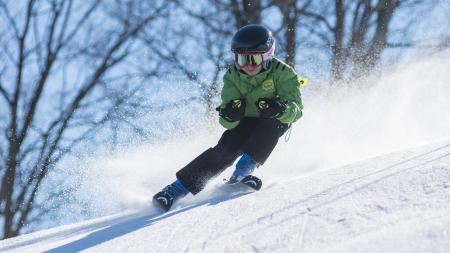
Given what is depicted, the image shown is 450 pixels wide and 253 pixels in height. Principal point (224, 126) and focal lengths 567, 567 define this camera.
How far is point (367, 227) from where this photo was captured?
1903 millimetres

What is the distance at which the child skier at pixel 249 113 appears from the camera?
386cm

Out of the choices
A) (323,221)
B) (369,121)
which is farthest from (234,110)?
(369,121)

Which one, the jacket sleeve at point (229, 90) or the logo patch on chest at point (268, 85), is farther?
the jacket sleeve at point (229, 90)

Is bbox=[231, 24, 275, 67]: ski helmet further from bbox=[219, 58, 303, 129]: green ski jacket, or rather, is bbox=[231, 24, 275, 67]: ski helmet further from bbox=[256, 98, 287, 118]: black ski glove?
bbox=[256, 98, 287, 118]: black ski glove

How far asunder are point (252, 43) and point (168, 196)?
122 centimetres

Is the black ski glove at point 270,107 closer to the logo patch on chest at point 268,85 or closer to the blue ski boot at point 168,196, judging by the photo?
the logo patch on chest at point 268,85

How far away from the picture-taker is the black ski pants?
3865 mm

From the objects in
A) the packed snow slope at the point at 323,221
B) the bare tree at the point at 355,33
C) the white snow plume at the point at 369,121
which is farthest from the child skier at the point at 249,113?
the bare tree at the point at 355,33

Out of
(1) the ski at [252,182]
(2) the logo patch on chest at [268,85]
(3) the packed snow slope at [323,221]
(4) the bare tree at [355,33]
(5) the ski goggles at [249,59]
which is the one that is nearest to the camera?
(3) the packed snow slope at [323,221]

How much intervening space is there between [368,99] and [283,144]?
3.94 metres

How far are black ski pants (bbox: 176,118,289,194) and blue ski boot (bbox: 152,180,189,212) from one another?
0.14ft

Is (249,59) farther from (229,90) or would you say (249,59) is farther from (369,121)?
(369,121)

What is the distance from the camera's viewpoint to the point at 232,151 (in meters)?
4.02

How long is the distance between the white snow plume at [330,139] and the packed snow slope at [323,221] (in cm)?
123
